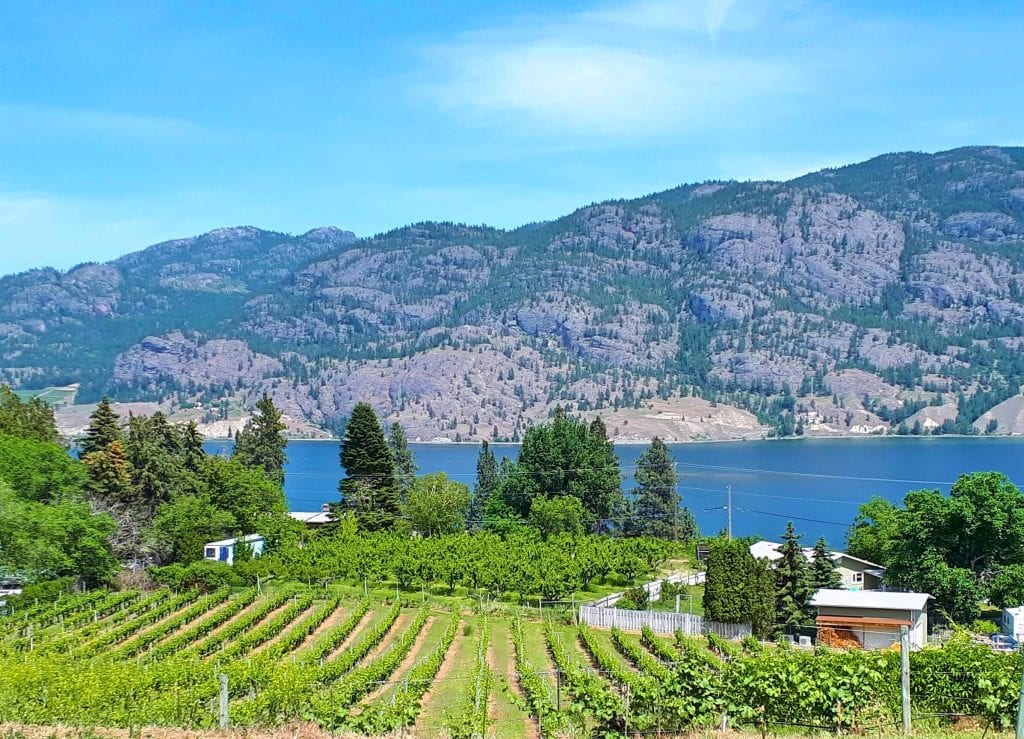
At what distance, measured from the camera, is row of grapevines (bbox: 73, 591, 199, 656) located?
29.8 metres

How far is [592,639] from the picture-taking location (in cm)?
3120

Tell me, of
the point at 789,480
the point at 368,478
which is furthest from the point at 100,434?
the point at 789,480

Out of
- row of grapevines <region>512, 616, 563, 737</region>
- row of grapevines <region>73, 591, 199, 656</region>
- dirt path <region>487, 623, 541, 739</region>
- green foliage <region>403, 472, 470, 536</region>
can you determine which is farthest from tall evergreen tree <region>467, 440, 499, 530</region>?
dirt path <region>487, 623, 541, 739</region>

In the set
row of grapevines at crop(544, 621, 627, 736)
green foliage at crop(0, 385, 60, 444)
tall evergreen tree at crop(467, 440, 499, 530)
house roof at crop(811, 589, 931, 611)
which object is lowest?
tall evergreen tree at crop(467, 440, 499, 530)

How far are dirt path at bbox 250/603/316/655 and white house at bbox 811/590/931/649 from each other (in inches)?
724

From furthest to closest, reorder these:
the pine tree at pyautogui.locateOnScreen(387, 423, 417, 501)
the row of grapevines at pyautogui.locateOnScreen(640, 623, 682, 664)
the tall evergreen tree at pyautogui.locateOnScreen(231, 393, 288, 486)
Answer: the pine tree at pyautogui.locateOnScreen(387, 423, 417, 501)
the tall evergreen tree at pyautogui.locateOnScreen(231, 393, 288, 486)
the row of grapevines at pyautogui.locateOnScreen(640, 623, 682, 664)

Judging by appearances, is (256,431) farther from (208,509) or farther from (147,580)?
(147,580)

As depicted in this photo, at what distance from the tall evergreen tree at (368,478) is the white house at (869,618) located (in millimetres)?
30132

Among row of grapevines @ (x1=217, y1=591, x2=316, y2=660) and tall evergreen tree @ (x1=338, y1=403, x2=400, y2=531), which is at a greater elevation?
tall evergreen tree @ (x1=338, y1=403, x2=400, y2=531)

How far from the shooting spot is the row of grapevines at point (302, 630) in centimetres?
2845

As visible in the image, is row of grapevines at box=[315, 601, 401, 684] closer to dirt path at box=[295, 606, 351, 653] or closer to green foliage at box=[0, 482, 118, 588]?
dirt path at box=[295, 606, 351, 653]

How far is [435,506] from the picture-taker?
6150 cm

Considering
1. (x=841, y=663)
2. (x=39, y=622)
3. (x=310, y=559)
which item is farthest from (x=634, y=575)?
(x=841, y=663)

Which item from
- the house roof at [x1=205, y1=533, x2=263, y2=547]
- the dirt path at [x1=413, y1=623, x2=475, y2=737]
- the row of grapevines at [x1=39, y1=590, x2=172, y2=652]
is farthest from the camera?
the house roof at [x1=205, y1=533, x2=263, y2=547]
